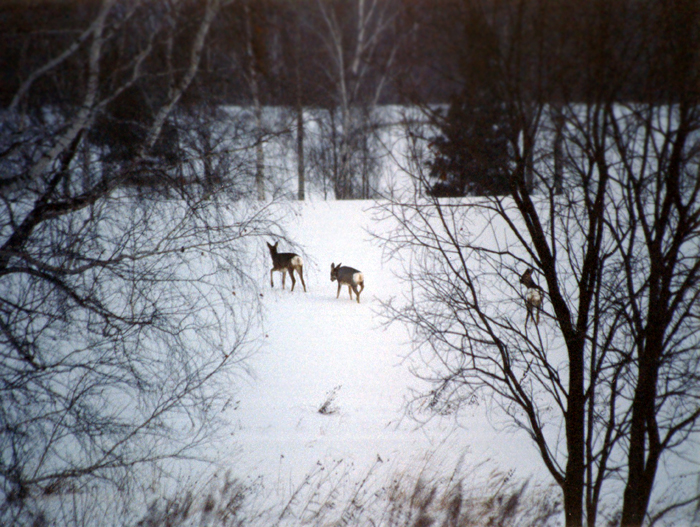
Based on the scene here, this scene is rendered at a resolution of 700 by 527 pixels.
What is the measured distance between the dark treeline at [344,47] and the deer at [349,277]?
105 centimetres

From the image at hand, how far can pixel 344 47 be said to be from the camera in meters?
3.41

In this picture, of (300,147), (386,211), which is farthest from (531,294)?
(300,147)

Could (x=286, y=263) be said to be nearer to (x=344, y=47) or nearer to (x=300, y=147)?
(x=300, y=147)

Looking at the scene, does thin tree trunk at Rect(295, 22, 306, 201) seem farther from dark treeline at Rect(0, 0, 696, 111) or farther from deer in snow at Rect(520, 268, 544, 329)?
deer in snow at Rect(520, 268, 544, 329)

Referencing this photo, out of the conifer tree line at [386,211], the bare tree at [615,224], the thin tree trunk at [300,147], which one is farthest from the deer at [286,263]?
the bare tree at [615,224]

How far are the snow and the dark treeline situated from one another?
Answer: 2.95 feet

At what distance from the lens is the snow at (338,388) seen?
2861 mm

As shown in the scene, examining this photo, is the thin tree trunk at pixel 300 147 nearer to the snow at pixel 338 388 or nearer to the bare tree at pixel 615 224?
the snow at pixel 338 388

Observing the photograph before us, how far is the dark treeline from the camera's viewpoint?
2.00 meters

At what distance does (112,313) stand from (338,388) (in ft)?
4.50

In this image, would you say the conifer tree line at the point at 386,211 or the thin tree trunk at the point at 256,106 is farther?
the thin tree trunk at the point at 256,106

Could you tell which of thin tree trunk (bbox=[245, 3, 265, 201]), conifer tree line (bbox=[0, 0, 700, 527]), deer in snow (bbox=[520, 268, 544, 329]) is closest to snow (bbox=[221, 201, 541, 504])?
conifer tree line (bbox=[0, 0, 700, 527])

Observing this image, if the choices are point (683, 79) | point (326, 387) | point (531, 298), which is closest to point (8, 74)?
point (326, 387)

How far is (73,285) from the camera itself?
2658 mm
